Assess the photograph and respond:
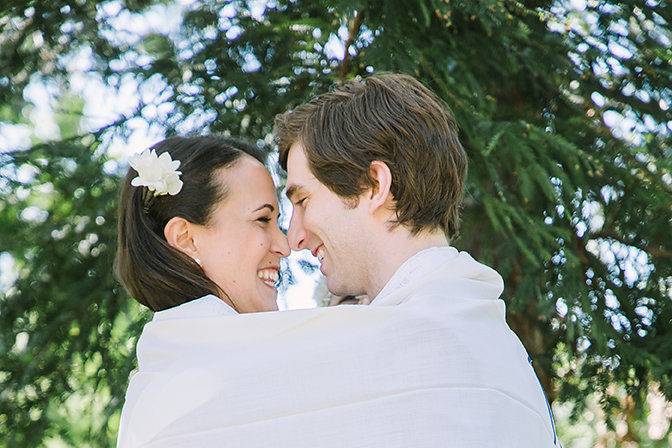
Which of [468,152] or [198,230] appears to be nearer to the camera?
[198,230]

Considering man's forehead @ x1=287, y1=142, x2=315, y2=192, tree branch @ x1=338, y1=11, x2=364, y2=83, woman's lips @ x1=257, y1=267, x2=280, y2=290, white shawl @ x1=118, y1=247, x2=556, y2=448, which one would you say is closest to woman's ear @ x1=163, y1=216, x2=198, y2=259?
woman's lips @ x1=257, y1=267, x2=280, y2=290

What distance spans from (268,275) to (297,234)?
0.20 metres

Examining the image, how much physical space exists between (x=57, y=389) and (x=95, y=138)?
41.3 inches

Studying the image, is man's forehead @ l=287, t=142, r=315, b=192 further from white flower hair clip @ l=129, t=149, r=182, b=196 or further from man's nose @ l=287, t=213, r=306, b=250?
white flower hair clip @ l=129, t=149, r=182, b=196

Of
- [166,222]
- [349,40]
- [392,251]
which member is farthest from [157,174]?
[349,40]

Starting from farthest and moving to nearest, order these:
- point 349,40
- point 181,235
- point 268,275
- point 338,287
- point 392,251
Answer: point 349,40, point 268,275, point 181,235, point 338,287, point 392,251

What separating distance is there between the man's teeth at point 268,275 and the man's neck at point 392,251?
1.34 feet

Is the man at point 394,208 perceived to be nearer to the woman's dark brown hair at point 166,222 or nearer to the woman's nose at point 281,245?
the woman's nose at point 281,245

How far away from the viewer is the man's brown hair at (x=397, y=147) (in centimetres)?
255

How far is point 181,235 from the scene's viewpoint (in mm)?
2781

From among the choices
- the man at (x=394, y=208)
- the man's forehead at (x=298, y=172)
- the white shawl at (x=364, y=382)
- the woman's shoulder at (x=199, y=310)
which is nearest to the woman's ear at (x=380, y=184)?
the man at (x=394, y=208)

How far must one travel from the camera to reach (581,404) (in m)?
3.96

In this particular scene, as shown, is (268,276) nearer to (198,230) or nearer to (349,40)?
(198,230)

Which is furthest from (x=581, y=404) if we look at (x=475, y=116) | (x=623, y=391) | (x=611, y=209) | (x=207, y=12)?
(x=207, y=12)
